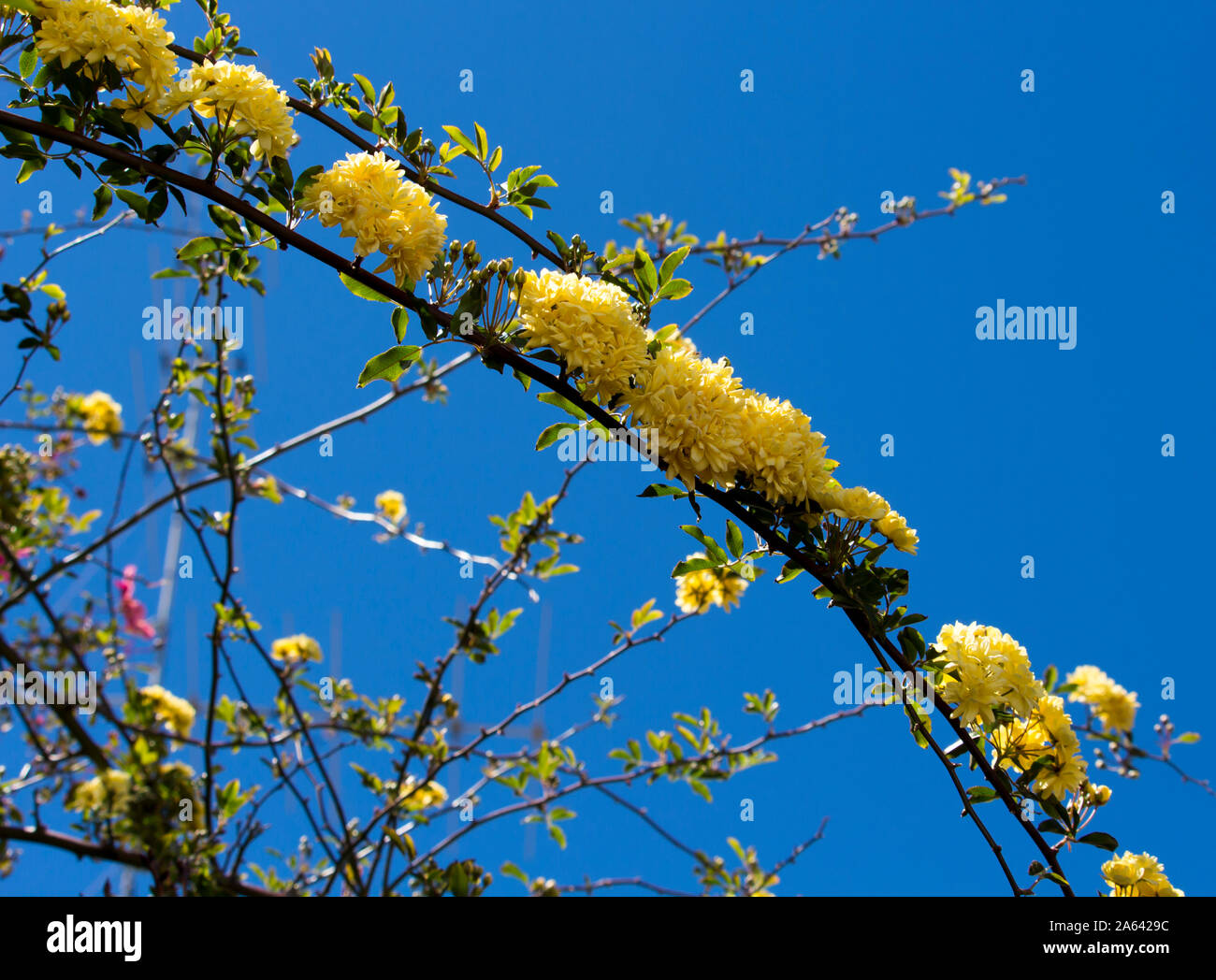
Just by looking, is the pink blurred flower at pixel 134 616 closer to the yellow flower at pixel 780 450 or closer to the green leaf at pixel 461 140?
the green leaf at pixel 461 140

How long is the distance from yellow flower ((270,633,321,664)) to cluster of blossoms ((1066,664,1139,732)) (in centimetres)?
272

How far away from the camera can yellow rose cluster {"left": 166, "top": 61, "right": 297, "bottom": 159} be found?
1291 millimetres

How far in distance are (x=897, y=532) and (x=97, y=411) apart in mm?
3467

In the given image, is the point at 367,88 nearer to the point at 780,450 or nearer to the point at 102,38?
the point at 102,38

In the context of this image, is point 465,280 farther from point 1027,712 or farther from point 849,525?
point 1027,712

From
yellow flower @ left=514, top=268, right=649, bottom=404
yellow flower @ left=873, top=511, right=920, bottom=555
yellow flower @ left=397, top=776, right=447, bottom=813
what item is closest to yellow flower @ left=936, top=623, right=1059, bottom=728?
yellow flower @ left=873, top=511, right=920, bottom=555

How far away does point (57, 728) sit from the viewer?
9.02ft

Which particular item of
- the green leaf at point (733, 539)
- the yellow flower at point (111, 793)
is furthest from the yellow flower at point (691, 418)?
the yellow flower at point (111, 793)

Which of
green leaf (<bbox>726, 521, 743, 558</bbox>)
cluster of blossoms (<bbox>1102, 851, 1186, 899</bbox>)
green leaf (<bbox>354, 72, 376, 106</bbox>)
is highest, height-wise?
green leaf (<bbox>354, 72, 376, 106</bbox>)

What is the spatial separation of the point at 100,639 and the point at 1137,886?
3103 millimetres

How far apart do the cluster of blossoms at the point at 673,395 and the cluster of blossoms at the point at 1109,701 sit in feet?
6.88

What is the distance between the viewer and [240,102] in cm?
129

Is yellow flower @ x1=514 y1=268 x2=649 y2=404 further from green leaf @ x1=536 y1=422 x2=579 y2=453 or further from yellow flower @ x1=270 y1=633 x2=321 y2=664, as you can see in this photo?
yellow flower @ x1=270 y1=633 x2=321 y2=664

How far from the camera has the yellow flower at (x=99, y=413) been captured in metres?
3.41
